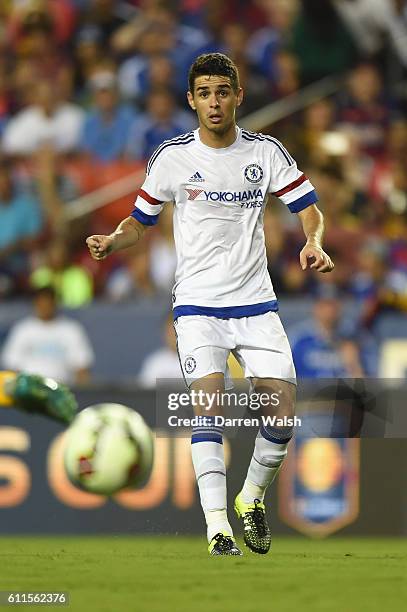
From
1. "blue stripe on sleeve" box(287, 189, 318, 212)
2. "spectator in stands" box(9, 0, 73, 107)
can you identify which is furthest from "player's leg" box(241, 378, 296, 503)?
"spectator in stands" box(9, 0, 73, 107)

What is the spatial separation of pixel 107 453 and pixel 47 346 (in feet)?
16.1

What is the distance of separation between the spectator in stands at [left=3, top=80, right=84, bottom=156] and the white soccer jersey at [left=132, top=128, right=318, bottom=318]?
24.7 ft

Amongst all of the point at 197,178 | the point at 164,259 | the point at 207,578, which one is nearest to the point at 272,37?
the point at 164,259

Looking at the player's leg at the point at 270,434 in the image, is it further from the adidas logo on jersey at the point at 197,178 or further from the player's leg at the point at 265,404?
the adidas logo on jersey at the point at 197,178

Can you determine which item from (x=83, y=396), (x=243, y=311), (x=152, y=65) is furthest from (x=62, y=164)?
(x=243, y=311)

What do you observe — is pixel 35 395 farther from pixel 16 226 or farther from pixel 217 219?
pixel 16 226

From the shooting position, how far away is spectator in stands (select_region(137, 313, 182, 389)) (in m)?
12.0

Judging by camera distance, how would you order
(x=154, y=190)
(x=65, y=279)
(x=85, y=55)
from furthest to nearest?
1. (x=85, y=55)
2. (x=65, y=279)
3. (x=154, y=190)

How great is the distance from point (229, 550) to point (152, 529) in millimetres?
3459

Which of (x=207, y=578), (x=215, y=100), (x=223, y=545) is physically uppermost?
(x=215, y=100)

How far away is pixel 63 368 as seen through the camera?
12.6 m

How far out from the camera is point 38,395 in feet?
28.8

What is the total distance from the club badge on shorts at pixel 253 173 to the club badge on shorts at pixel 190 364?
1002mm

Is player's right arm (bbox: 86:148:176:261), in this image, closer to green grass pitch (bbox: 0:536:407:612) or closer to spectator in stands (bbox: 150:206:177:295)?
green grass pitch (bbox: 0:536:407:612)
